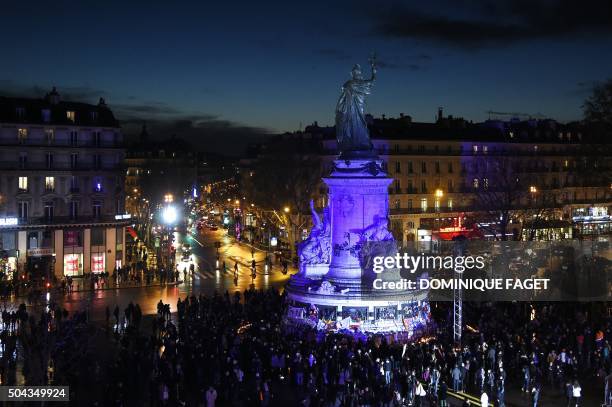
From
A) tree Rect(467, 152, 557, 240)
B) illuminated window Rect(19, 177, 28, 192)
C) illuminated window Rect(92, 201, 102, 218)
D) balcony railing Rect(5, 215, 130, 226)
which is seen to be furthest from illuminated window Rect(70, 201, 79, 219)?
tree Rect(467, 152, 557, 240)

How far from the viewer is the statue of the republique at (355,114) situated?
3703 cm

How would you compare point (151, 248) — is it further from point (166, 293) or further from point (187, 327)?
point (187, 327)

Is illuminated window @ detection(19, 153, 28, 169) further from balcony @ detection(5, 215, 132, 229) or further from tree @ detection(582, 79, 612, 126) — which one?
tree @ detection(582, 79, 612, 126)

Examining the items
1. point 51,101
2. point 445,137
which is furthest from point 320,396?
point 445,137

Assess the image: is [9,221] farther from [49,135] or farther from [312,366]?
[312,366]

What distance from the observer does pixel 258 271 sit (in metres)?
59.6

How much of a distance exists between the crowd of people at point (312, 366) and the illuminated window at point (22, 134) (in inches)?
1142

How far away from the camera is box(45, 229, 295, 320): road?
4412 centimetres

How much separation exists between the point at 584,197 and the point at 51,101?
61470 millimetres

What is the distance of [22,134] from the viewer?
56.8m

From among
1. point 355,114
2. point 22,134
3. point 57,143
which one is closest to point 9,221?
point 22,134

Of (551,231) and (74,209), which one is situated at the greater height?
(74,209)

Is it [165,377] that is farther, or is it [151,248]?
[151,248]

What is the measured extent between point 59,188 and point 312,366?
3805 cm
